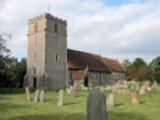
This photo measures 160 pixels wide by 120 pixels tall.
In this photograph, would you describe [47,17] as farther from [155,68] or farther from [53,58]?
[155,68]

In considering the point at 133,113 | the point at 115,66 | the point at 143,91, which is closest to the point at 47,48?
the point at 115,66

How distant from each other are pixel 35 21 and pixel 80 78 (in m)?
13.3

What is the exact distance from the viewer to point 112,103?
19.8 metres

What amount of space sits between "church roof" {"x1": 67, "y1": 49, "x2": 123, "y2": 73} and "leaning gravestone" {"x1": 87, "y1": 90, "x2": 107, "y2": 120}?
52.6m

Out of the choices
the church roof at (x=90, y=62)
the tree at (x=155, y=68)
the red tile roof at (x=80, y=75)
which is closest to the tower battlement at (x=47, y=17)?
the church roof at (x=90, y=62)

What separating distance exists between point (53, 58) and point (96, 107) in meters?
50.0

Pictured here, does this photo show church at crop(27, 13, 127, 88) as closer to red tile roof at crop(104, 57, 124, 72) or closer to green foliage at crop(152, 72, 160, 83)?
→ red tile roof at crop(104, 57, 124, 72)

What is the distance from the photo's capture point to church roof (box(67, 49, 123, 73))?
60.2 m

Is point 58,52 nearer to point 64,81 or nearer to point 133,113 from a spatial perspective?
point 64,81

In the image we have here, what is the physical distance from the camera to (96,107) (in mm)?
5648

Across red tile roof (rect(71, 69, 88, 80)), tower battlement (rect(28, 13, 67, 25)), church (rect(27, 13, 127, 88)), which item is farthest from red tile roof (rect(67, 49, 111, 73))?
tower battlement (rect(28, 13, 67, 25))

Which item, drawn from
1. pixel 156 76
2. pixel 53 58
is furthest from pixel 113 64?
pixel 156 76

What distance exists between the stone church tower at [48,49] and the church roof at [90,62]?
3.18m

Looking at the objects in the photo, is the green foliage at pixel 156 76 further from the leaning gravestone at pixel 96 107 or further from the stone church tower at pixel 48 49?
the leaning gravestone at pixel 96 107
